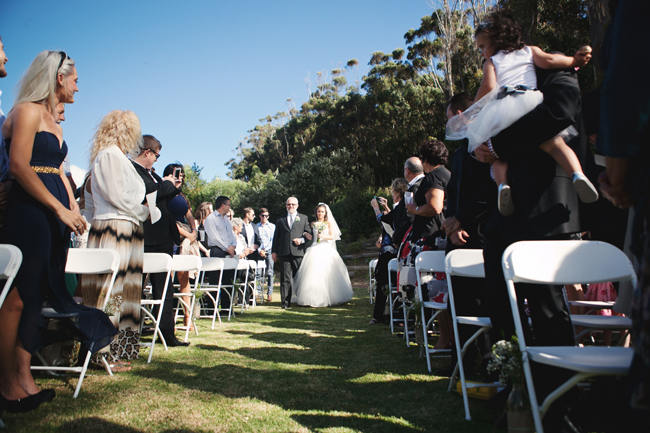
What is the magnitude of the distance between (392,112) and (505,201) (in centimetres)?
2905

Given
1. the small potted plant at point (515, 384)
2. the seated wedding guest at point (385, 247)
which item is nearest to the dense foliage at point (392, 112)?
the seated wedding guest at point (385, 247)

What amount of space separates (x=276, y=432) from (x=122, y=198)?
8.27 ft

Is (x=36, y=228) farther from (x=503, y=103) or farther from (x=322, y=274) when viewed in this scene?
(x=322, y=274)

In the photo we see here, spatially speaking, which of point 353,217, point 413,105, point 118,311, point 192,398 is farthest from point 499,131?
point 413,105

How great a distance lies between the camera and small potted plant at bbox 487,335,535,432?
6.40 feet

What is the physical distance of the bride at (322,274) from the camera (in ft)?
34.5

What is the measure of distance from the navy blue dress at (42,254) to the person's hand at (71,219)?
10 cm

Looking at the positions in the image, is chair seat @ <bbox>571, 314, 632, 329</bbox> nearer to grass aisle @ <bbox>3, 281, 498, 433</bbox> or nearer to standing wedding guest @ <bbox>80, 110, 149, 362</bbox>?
grass aisle @ <bbox>3, 281, 498, 433</bbox>

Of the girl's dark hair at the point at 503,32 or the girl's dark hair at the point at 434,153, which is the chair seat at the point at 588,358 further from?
the girl's dark hair at the point at 434,153

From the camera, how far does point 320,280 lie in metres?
10.6

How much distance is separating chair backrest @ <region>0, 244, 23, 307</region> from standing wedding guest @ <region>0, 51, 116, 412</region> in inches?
19.0

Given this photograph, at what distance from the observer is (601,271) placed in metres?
1.98

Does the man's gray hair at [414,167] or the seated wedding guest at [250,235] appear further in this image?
the seated wedding guest at [250,235]

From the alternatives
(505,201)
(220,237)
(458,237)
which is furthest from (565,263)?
(220,237)
